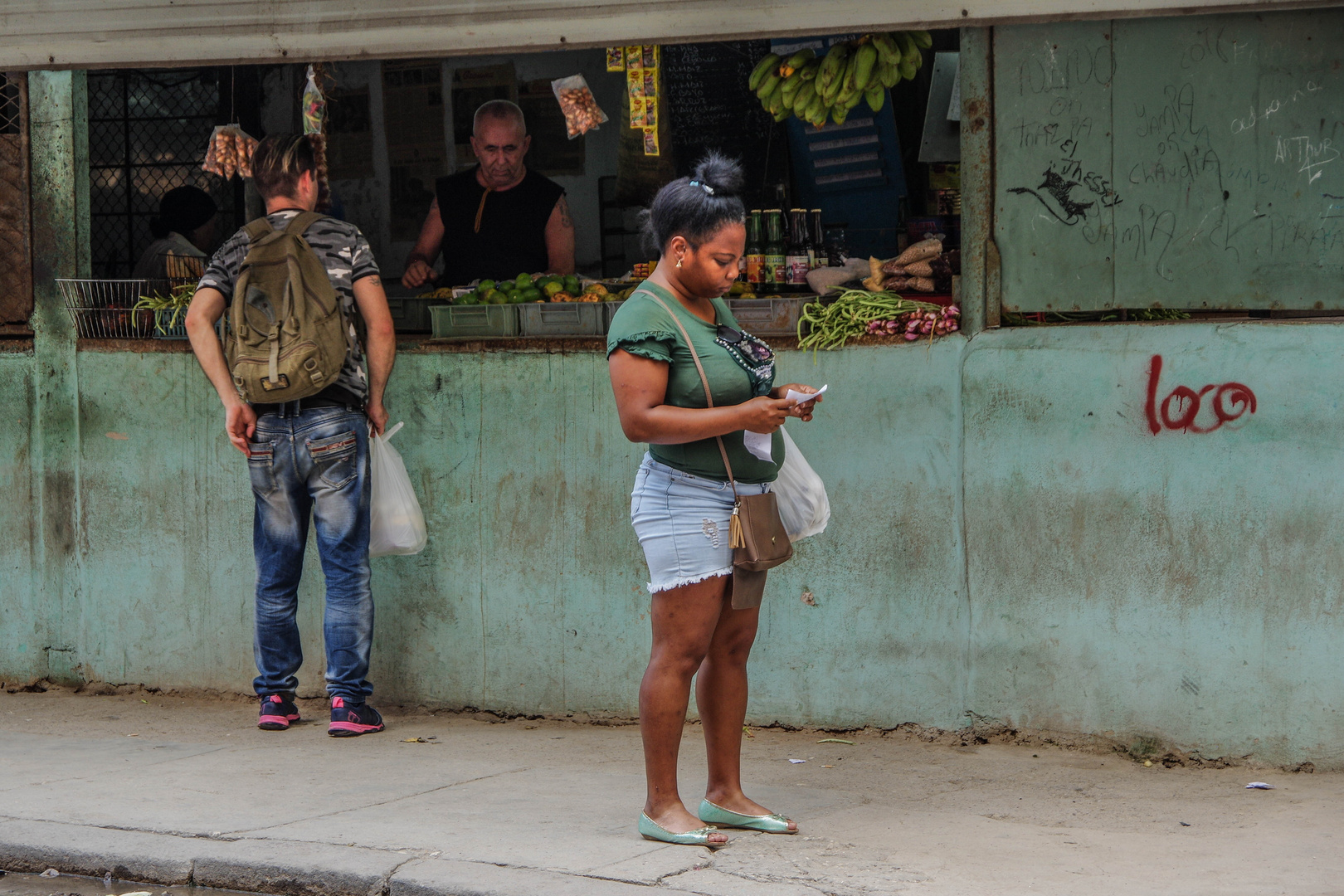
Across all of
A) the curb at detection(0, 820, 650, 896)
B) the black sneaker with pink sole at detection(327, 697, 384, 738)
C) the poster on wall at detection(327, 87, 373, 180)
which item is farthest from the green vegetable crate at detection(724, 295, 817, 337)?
the poster on wall at detection(327, 87, 373, 180)

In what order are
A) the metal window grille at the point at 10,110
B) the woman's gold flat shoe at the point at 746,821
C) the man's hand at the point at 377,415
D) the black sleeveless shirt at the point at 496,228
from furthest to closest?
the black sleeveless shirt at the point at 496,228, the metal window grille at the point at 10,110, the man's hand at the point at 377,415, the woman's gold flat shoe at the point at 746,821

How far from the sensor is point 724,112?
7.36 m

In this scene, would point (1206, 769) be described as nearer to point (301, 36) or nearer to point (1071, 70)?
point (1071, 70)

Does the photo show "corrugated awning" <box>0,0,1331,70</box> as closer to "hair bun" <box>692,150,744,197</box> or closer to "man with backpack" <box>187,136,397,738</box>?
"man with backpack" <box>187,136,397,738</box>

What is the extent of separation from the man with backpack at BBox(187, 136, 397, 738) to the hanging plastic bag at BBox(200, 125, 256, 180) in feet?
2.45

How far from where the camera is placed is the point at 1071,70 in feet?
16.2

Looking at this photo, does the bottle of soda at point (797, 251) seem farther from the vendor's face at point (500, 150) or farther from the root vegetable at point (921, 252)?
the vendor's face at point (500, 150)

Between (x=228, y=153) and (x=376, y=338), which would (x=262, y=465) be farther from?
(x=228, y=153)

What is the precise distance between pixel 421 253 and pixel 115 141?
249cm

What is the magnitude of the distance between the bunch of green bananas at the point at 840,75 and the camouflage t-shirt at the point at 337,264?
160cm

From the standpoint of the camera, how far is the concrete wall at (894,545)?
4770 mm

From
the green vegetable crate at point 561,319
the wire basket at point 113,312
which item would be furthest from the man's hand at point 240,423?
the green vegetable crate at point 561,319

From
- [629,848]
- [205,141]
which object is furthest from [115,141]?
[629,848]

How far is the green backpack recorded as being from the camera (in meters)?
5.18
